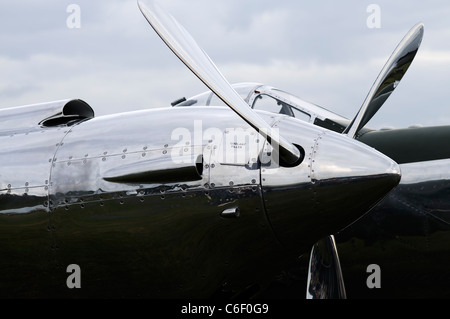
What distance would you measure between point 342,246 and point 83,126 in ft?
11.0

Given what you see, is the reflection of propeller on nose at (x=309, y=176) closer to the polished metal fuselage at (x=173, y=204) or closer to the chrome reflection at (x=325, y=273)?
the polished metal fuselage at (x=173, y=204)

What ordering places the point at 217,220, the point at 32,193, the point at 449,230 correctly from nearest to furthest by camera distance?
1. the point at 217,220
2. the point at 32,193
3. the point at 449,230

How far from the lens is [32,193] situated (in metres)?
7.59

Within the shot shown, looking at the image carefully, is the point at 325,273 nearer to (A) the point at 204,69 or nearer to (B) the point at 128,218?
(B) the point at 128,218

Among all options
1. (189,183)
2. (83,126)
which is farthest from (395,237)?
(83,126)

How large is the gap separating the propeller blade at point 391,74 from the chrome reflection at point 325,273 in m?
1.60

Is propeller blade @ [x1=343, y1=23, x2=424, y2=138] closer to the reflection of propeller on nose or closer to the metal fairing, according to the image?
the reflection of propeller on nose

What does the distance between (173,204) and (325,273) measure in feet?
6.36

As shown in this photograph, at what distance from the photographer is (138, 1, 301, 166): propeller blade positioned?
6.98 m

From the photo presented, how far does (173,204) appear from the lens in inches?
282

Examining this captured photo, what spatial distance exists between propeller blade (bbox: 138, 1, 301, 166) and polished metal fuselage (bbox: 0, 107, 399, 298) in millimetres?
163

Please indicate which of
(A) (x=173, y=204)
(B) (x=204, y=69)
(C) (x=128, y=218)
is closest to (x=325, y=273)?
(A) (x=173, y=204)

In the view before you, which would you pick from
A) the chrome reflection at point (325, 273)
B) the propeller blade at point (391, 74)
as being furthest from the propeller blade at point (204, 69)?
the propeller blade at point (391, 74)

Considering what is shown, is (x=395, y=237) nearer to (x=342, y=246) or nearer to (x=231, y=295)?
(x=342, y=246)
